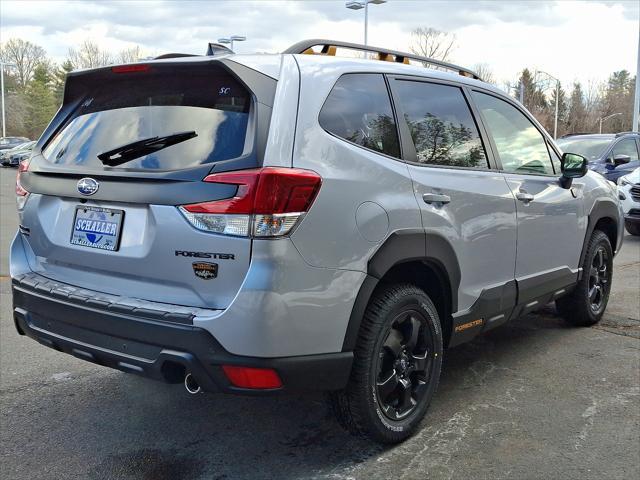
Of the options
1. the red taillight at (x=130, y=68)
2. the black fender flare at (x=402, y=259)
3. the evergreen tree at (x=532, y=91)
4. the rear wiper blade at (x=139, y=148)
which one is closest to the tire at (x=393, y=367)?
the black fender flare at (x=402, y=259)

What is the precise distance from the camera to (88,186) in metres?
2.90

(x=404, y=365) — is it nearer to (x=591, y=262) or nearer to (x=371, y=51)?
(x=371, y=51)

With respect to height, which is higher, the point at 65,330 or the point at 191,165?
the point at 191,165

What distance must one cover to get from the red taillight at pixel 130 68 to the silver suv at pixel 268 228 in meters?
0.01

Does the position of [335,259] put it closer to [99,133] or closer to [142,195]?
[142,195]

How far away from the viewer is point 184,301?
263 cm

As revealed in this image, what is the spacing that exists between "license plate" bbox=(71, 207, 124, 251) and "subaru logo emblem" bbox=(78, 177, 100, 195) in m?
0.08

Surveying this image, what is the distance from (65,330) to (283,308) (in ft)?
3.72

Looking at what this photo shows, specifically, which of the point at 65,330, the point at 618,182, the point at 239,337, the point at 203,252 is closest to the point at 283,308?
the point at 239,337

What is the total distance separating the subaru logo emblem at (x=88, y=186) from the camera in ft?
9.41

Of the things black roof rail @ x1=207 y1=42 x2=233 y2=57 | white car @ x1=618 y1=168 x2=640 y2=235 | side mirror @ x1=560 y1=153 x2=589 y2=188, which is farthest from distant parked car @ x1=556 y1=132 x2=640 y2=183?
black roof rail @ x1=207 y1=42 x2=233 y2=57

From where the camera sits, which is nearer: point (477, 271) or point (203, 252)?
point (203, 252)

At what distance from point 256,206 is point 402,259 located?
2.80 ft

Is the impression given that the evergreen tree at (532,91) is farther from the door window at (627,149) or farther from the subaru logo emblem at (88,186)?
the subaru logo emblem at (88,186)
